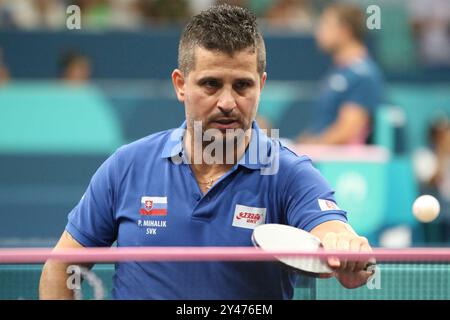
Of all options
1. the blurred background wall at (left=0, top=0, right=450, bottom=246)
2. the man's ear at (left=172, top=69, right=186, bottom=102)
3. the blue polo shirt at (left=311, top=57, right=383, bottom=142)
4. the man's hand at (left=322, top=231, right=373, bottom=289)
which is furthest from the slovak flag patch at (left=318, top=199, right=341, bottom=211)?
the blue polo shirt at (left=311, top=57, right=383, bottom=142)

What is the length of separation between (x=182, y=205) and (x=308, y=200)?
0.48 meters

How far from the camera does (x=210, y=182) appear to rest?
12.2ft

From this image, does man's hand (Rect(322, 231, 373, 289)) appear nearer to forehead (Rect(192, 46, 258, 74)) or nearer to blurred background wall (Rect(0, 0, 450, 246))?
forehead (Rect(192, 46, 258, 74))

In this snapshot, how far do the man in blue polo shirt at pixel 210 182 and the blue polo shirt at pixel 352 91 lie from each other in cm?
580

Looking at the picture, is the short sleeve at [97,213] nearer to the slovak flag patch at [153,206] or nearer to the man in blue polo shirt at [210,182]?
the man in blue polo shirt at [210,182]

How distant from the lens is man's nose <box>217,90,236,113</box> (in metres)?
3.51

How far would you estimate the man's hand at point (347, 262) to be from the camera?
2.96m

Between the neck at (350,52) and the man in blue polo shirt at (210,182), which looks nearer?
the man in blue polo shirt at (210,182)

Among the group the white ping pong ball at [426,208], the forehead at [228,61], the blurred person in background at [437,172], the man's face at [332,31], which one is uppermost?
the man's face at [332,31]

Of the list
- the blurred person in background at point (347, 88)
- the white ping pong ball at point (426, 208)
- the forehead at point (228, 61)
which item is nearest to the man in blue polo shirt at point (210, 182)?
the forehead at point (228, 61)

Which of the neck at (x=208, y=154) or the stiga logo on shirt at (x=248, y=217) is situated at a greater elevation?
the neck at (x=208, y=154)

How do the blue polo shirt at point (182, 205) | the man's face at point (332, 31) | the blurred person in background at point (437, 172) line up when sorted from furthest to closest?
the blurred person in background at point (437, 172), the man's face at point (332, 31), the blue polo shirt at point (182, 205)

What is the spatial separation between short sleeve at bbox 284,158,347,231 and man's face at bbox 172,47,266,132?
0.91ft

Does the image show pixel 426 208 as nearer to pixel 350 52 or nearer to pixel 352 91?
pixel 352 91
